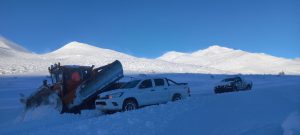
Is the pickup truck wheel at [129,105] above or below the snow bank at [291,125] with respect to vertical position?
above

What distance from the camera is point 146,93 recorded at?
1667cm

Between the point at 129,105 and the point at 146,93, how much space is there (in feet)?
3.55

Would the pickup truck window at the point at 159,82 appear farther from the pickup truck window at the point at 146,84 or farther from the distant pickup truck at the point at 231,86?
the distant pickup truck at the point at 231,86

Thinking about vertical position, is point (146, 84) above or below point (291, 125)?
above

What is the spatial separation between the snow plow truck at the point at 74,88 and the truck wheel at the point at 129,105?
241 centimetres

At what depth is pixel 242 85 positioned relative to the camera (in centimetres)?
2752

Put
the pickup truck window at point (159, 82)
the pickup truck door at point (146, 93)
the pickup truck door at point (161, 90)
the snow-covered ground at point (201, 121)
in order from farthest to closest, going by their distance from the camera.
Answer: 1. the pickup truck window at point (159, 82)
2. the pickup truck door at point (161, 90)
3. the pickup truck door at point (146, 93)
4. the snow-covered ground at point (201, 121)

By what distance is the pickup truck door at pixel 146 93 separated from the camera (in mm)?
16359

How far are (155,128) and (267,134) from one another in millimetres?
2871

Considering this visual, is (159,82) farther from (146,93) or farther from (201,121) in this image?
(201,121)

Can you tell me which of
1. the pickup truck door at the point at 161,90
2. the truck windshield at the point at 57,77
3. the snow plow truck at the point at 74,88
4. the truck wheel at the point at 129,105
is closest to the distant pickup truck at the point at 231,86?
the pickup truck door at the point at 161,90

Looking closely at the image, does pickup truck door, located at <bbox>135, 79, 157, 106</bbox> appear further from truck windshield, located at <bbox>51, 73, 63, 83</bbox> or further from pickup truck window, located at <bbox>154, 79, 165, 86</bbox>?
Answer: truck windshield, located at <bbox>51, 73, 63, 83</bbox>

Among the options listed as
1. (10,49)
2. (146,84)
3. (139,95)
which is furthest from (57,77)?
(10,49)

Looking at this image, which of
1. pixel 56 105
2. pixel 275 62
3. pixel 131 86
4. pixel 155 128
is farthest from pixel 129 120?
pixel 275 62
